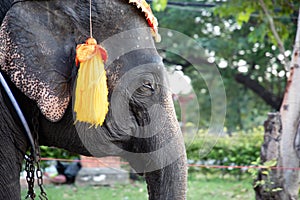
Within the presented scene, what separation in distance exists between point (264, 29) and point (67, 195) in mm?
3568

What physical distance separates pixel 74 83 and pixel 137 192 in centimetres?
595

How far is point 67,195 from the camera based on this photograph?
762 centimetres

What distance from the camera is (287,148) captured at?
5254 mm

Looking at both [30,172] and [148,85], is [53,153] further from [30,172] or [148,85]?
[148,85]

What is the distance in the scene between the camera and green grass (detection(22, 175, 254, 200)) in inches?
294

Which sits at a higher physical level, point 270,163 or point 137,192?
point 270,163

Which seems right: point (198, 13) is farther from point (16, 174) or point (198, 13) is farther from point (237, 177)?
point (16, 174)

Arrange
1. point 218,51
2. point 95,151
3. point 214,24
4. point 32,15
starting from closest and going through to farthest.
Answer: point 32,15 → point 95,151 → point 218,51 → point 214,24

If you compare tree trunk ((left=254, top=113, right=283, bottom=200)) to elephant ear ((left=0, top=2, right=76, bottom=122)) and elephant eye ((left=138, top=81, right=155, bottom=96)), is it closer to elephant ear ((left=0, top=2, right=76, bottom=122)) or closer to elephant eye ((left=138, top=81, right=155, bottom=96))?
elephant eye ((left=138, top=81, right=155, bottom=96))

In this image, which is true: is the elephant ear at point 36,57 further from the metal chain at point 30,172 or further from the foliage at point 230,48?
the foliage at point 230,48

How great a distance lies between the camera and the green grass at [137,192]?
747 centimetres

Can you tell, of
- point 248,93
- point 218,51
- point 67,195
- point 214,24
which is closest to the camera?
point 67,195

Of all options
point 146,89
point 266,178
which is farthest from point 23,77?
point 266,178

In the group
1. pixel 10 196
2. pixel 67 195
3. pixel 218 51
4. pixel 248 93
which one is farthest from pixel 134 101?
pixel 248 93
